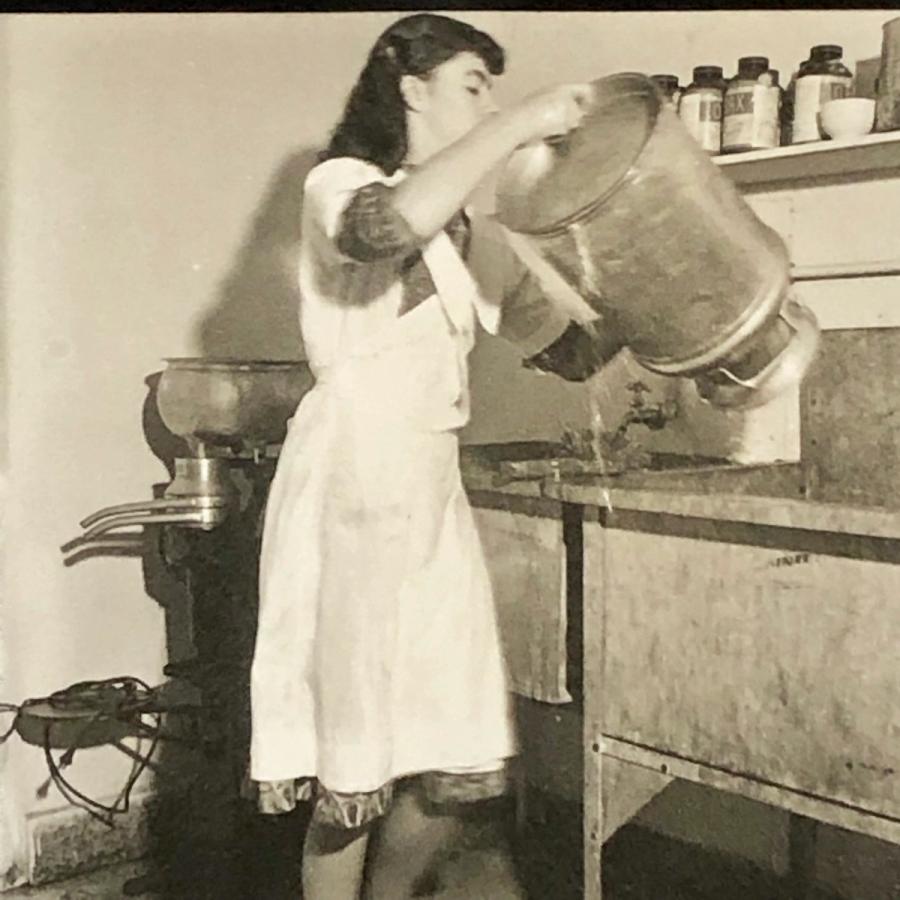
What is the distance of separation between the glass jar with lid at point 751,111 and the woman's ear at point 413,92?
1.10ft

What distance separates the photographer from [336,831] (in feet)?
4.19

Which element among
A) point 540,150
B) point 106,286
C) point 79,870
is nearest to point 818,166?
point 540,150

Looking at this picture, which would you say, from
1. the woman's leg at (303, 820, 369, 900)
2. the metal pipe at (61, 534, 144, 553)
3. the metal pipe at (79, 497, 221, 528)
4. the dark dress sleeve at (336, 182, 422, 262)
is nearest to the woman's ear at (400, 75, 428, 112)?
the dark dress sleeve at (336, 182, 422, 262)

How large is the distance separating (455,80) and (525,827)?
0.81m

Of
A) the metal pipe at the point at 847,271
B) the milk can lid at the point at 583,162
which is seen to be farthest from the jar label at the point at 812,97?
the milk can lid at the point at 583,162

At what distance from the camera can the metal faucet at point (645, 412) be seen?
1.43 meters

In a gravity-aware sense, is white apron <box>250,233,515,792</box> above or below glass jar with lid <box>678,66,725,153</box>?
below

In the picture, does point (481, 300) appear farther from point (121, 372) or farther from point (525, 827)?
point (525, 827)

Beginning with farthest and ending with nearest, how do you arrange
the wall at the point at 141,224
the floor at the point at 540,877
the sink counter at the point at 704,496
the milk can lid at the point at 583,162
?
the floor at the point at 540,877, the wall at the point at 141,224, the milk can lid at the point at 583,162, the sink counter at the point at 704,496

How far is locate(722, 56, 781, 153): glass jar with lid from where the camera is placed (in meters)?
1.34

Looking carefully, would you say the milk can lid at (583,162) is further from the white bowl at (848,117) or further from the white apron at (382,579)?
the white bowl at (848,117)

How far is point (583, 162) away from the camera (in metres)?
→ 1.18

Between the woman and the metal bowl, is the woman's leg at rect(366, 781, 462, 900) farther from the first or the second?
the metal bowl

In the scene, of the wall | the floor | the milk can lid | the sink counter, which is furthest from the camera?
the floor
